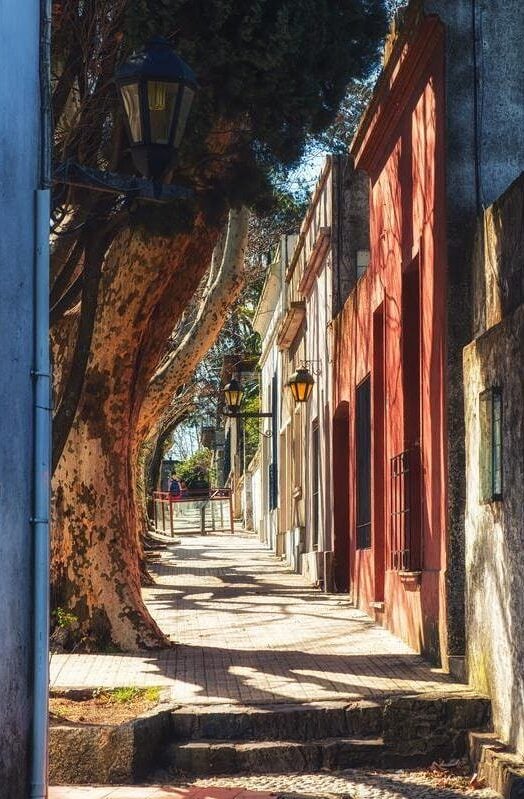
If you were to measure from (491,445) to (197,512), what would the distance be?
132 ft

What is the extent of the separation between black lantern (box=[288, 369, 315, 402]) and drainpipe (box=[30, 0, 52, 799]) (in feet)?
44.9

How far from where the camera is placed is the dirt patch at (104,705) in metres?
8.73

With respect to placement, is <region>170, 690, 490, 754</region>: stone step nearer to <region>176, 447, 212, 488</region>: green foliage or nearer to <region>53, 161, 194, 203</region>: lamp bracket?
<region>53, 161, 194, 203</region>: lamp bracket

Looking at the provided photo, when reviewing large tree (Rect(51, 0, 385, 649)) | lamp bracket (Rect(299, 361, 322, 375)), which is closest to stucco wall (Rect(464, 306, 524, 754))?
large tree (Rect(51, 0, 385, 649))

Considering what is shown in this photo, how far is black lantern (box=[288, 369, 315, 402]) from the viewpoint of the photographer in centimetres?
2042

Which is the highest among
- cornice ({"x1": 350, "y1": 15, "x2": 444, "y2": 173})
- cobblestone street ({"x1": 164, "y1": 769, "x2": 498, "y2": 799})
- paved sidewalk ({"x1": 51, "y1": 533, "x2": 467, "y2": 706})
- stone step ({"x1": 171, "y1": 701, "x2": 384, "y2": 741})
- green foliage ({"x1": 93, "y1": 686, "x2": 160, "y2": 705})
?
cornice ({"x1": 350, "y1": 15, "x2": 444, "y2": 173})

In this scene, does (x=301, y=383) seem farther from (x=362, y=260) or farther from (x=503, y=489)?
(x=503, y=489)

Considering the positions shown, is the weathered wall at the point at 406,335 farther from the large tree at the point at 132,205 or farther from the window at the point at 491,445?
the window at the point at 491,445

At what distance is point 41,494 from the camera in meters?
6.61

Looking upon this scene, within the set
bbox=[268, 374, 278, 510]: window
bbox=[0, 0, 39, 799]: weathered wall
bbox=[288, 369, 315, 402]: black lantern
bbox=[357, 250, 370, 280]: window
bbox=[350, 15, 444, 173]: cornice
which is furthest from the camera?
bbox=[268, 374, 278, 510]: window

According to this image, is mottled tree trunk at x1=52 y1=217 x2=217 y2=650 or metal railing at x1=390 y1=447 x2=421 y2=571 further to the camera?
mottled tree trunk at x1=52 y1=217 x2=217 y2=650

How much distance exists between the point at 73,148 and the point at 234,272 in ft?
26.7

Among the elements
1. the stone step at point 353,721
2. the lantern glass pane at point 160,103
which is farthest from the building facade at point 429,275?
the lantern glass pane at point 160,103

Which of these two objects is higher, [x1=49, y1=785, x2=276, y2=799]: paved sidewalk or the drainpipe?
the drainpipe
